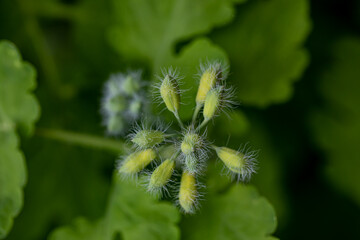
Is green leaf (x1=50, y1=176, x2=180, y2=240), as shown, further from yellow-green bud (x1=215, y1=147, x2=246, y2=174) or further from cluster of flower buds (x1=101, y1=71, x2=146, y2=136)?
yellow-green bud (x1=215, y1=147, x2=246, y2=174)

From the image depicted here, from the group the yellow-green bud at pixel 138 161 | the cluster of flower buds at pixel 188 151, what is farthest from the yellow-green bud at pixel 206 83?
the yellow-green bud at pixel 138 161

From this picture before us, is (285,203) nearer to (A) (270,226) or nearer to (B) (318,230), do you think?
(B) (318,230)

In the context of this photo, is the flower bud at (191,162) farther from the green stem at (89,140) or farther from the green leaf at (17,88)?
the green leaf at (17,88)

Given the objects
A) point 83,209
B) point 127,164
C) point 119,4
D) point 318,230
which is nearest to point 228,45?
point 119,4

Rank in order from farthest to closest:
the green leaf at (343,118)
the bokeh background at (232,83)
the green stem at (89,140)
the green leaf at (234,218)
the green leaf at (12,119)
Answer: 1. the green leaf at (343,118)
2. the bokeh background at (232,83)
3. the green stem at (89,140)
4. the green leaf at (12,119)
5. the green leaf at (234,218)

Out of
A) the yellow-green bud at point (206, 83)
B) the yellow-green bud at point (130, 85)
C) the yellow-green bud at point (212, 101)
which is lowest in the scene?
the yellow-green bud at point (212, 101)

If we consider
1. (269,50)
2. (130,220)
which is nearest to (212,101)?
(130,220)

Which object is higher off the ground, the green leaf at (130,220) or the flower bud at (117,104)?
the flower bud at (117,104)
